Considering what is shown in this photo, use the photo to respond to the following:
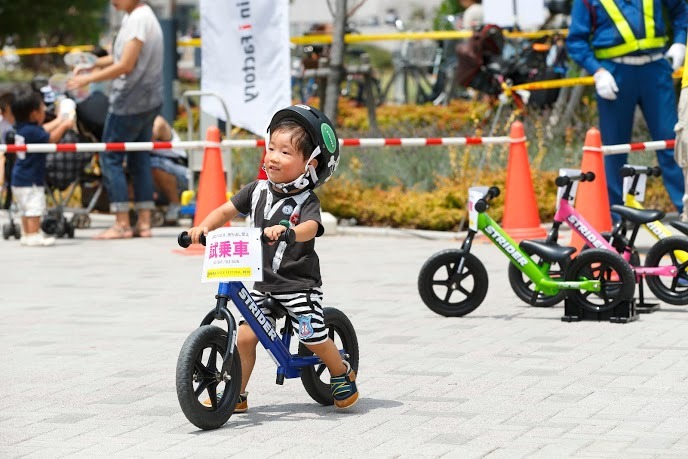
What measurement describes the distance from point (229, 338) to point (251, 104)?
7.42 metres

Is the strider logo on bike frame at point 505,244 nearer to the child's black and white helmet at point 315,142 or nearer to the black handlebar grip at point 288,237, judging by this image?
the child's black and white helmet at point 315,142

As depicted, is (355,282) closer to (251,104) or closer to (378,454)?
(251,104)

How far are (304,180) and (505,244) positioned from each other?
2.80 m

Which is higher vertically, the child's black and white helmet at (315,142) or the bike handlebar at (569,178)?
the child's black and white helmet at (315,142)

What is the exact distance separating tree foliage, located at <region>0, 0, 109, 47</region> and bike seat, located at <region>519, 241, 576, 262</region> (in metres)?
34.6

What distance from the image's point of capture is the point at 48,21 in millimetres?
41938

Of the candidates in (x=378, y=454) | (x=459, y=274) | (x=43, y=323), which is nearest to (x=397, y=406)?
(x=378, y=454)

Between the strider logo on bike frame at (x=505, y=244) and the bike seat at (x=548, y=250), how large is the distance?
0.19ft

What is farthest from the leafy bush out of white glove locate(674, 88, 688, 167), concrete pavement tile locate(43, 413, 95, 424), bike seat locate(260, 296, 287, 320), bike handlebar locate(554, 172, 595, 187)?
concrete pavement tile locate(43, 413, 95, 424)

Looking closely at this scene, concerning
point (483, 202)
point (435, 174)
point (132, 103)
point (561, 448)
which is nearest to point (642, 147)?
point (483, 202)

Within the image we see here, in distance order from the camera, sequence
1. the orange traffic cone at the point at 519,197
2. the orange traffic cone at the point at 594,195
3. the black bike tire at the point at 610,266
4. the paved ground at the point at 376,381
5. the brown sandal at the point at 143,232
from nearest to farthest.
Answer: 1. the paved ground at the point at 376,381
2. the black bike tire at the point at 610,266
3. the orange traffic cone at the point at 594,195
4. the orange traffic cone at the point at 519,197
5. the brown sandal at the point at 143,232

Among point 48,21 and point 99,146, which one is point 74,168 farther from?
point 48,21

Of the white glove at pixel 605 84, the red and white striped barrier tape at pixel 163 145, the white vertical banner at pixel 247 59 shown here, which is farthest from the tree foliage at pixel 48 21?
the white glove at pixel 605 84

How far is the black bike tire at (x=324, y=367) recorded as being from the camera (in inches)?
245
